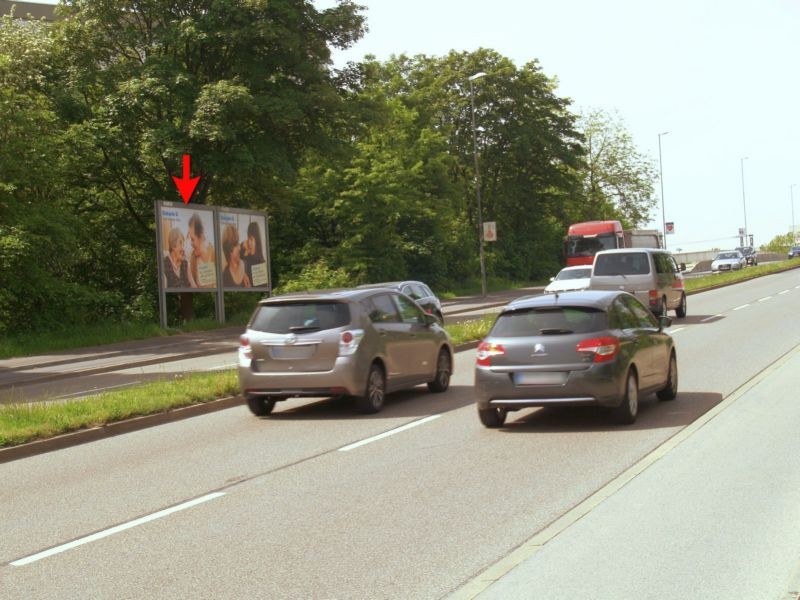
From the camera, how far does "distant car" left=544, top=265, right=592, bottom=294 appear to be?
102 feet

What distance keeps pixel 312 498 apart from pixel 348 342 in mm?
4980

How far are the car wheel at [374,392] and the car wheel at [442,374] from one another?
1661mm

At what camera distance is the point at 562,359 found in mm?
11250

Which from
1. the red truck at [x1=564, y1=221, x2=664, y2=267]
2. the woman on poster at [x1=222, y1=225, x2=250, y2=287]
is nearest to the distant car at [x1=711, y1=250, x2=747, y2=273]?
the red truck at [x1=564, y1=221, x2=664, y2=267]

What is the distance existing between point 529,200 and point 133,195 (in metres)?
33.7

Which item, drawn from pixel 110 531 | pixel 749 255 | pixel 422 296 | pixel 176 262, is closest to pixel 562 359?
pixel 110 531

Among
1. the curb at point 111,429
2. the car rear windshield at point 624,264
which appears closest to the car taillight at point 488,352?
the curb at point 111,429

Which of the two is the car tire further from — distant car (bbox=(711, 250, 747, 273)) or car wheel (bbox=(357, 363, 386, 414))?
distant car (bbox=(711, 250, 747, 273))

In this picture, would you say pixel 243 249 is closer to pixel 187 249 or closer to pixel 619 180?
pixel 187 249

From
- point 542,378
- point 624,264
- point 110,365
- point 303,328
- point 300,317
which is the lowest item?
point 110,365

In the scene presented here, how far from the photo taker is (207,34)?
35.0 metres

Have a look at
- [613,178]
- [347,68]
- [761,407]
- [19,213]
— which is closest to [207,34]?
[347,68]

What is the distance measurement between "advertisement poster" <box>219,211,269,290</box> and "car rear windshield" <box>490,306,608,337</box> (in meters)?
23.7

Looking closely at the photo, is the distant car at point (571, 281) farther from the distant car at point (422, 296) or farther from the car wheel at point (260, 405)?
the car wheel at point (260, 405)
